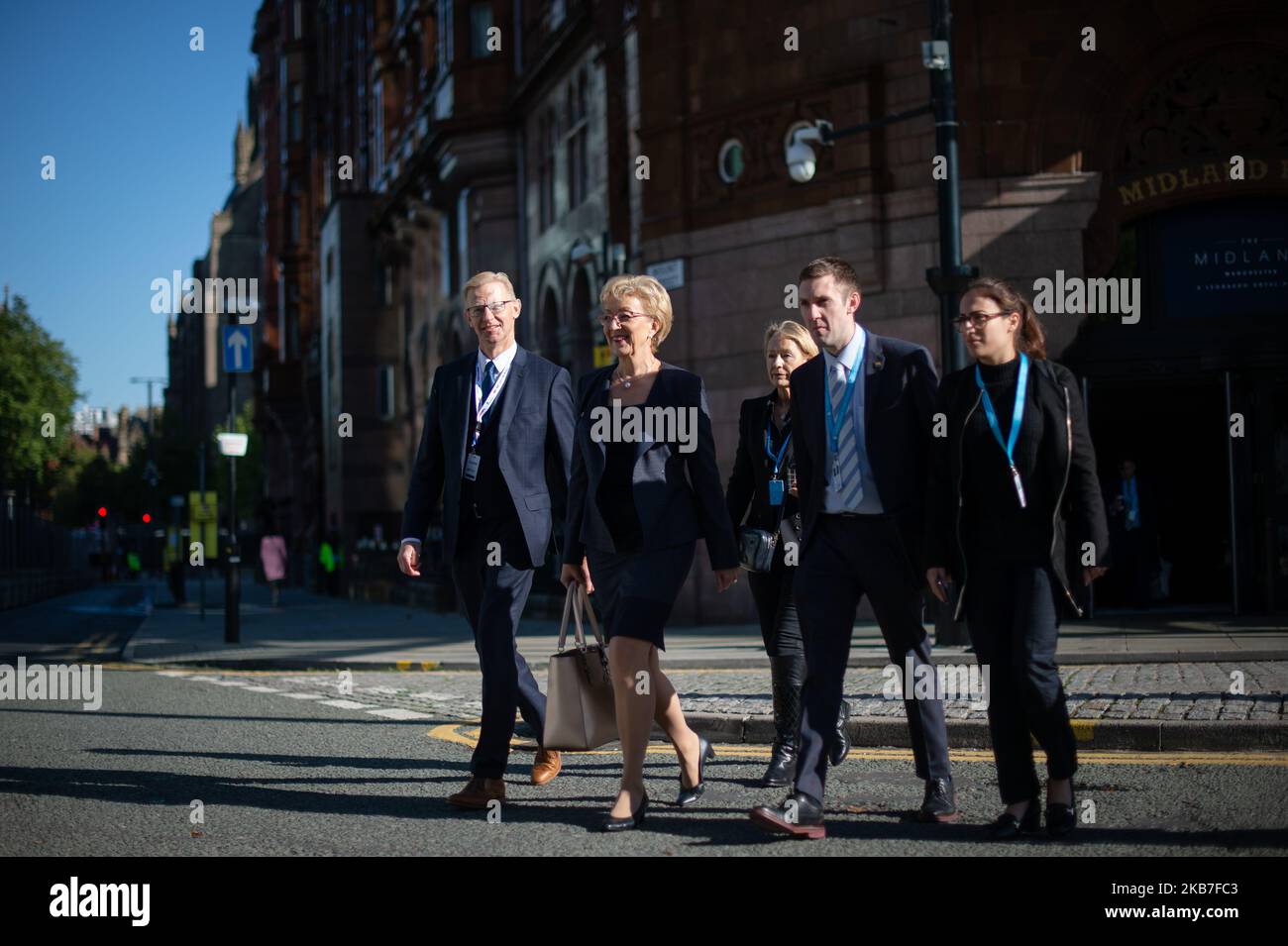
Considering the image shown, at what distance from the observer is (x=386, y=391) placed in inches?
1592

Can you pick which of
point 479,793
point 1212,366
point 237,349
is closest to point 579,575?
point 479,793

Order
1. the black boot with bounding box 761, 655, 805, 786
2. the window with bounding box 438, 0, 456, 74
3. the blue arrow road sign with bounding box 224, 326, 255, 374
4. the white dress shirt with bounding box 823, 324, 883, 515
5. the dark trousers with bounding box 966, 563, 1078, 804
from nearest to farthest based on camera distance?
1. the dark trousers with bounding box 966, 563, 1078, 804
2. the white dress shirt with bounding box 823, 324, 883, 515
3. the black boot with bounding box 761, 655, 805, 786
4. the blue arrow road sign with bounding box 224, 326, 255, 374
5. the window with bounding box 438, 0, 456, 74

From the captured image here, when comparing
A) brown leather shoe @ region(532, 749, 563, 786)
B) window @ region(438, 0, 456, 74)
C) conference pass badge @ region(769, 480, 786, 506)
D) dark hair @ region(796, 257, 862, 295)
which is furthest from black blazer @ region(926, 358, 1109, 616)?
window @ region(438, 0, 456, 74)

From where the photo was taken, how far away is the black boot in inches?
281

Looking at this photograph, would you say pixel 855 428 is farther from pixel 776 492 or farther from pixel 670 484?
pixel 776 492

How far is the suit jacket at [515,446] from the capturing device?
6.71 m

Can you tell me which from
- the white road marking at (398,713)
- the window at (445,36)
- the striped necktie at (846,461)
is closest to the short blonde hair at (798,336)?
the striped necktie at (846,461)

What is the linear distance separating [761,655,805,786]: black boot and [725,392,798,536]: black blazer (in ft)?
2.15

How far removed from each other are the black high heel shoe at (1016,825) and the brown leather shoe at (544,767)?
7.83 feet

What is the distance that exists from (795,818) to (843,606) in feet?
2.67

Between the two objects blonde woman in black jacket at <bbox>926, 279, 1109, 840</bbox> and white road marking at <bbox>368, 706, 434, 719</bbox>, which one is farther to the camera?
white road marking at <bbox>368, 706, 434, 719</bbox>

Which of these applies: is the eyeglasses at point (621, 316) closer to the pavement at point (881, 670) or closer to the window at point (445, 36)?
the pavement at point (881, 670)

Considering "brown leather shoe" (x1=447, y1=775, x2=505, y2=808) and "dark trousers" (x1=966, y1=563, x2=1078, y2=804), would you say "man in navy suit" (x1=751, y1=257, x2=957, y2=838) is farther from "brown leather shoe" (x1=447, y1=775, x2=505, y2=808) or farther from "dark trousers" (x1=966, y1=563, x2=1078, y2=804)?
"brown leather shoe" (x1=447, y1=775, x2=505, y2=808)
